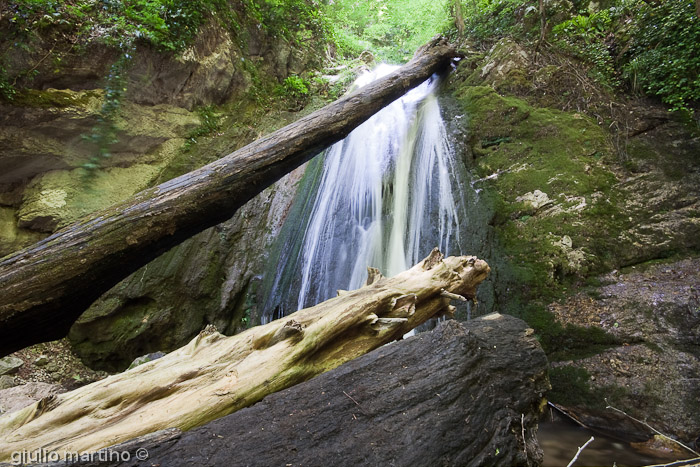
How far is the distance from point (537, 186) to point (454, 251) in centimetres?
134

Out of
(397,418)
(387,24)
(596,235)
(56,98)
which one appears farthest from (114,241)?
(387,24)

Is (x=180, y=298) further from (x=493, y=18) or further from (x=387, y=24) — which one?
(x=387, y=24)

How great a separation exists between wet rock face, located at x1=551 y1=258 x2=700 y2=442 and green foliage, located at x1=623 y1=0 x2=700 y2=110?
7.82ft

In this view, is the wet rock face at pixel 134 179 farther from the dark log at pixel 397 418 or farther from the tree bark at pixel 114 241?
the dark log at pixel 397 418

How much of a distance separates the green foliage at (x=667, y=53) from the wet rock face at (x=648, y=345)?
7.82 ft

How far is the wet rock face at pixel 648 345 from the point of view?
2.74m

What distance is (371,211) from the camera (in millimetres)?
5875

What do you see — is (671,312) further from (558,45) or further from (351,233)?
(558,45)

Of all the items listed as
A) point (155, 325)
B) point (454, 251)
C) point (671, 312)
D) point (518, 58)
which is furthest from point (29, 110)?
point (671, 312)

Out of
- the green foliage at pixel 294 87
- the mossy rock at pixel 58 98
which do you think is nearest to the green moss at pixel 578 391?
the mossy rock at pixel 58 98

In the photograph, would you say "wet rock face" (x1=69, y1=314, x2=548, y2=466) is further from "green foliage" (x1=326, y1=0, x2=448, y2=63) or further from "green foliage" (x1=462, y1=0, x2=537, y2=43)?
"green foliage" (x1=326, y1=0, x2=448, y2=63)

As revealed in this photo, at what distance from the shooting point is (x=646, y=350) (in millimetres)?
3016

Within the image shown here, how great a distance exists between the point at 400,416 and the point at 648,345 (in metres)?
2.83

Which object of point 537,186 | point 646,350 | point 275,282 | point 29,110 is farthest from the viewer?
point 275,282
